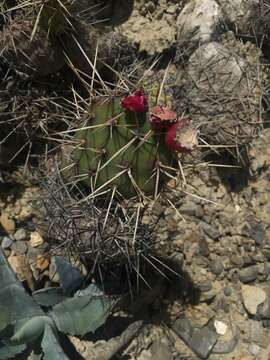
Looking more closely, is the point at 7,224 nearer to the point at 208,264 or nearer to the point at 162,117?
the point at 208,264

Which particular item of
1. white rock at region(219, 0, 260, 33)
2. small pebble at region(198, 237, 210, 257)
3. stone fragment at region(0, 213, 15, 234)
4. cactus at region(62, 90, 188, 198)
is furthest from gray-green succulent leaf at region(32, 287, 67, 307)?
white rock at region(219, 0, 260, 33)

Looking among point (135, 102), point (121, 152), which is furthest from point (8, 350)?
point (135, 102)

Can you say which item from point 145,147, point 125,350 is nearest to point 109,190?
point 145,147

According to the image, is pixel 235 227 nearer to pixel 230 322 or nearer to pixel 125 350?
pixel 230 322

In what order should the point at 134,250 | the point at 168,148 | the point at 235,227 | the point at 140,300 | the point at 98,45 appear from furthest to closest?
the point at 235,227 → the point at 140,300 → the point at 98,45 → the point at 134,250 → the point at 168,148

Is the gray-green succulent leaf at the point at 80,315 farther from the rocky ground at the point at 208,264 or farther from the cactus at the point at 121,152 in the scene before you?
the cactus at the point at 121,152

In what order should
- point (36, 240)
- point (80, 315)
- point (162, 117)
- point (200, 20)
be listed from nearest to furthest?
point (162, 117) → point (80, 315) → point (36, 240) → point (200, 20)

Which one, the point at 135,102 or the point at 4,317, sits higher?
the point at 135,102
